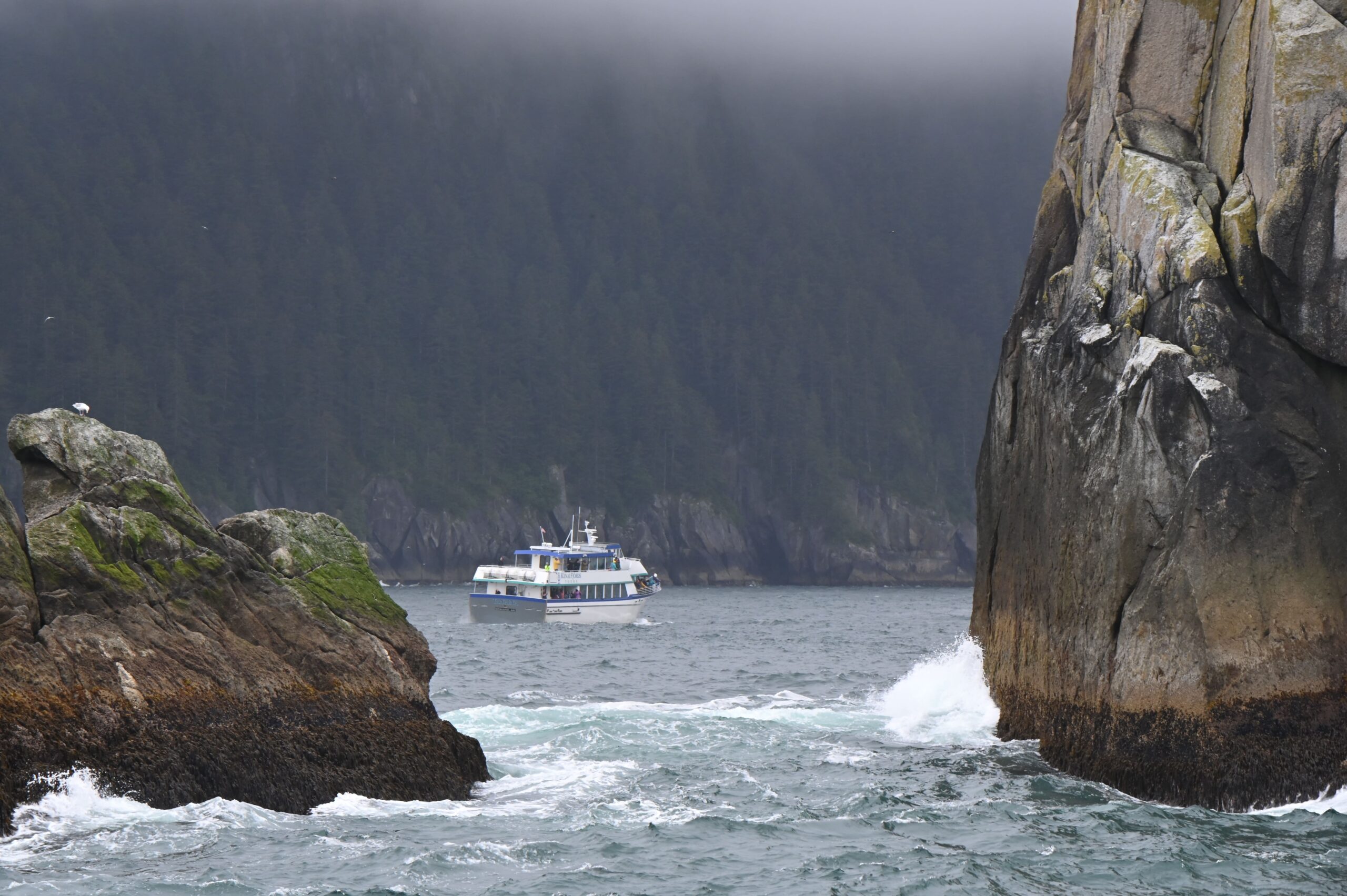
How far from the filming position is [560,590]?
75.5 m

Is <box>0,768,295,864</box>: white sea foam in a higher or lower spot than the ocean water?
higher

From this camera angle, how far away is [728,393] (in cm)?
19850

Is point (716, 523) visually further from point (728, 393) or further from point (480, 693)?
point (480, 693)

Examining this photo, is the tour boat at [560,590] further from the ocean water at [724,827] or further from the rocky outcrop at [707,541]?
the rocky outcrop at [707,541]

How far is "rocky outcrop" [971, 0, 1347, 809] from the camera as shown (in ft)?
55.6

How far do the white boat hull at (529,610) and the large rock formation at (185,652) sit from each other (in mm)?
53803

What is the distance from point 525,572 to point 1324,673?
203 ft

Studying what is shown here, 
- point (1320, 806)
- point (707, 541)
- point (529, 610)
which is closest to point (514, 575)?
point (529, 610)

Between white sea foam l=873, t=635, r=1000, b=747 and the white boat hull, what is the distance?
44080mm

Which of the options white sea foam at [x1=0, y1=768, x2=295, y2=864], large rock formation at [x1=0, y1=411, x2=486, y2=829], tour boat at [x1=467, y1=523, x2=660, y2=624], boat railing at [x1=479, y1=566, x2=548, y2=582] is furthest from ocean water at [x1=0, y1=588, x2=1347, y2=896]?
boat railing at [x1=479, y1=566, x2=548, y2=582]

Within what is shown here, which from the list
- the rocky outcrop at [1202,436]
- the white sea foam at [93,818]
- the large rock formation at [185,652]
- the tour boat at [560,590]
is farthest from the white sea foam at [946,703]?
the tour boat at [560,590]

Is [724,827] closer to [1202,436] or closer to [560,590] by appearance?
[1202,436]

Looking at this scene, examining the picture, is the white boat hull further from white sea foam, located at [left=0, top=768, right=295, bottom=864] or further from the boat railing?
white sea foam, located at [left=0, top=768, right=295, bottom=864]

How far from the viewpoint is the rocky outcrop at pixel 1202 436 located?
1695 cm
